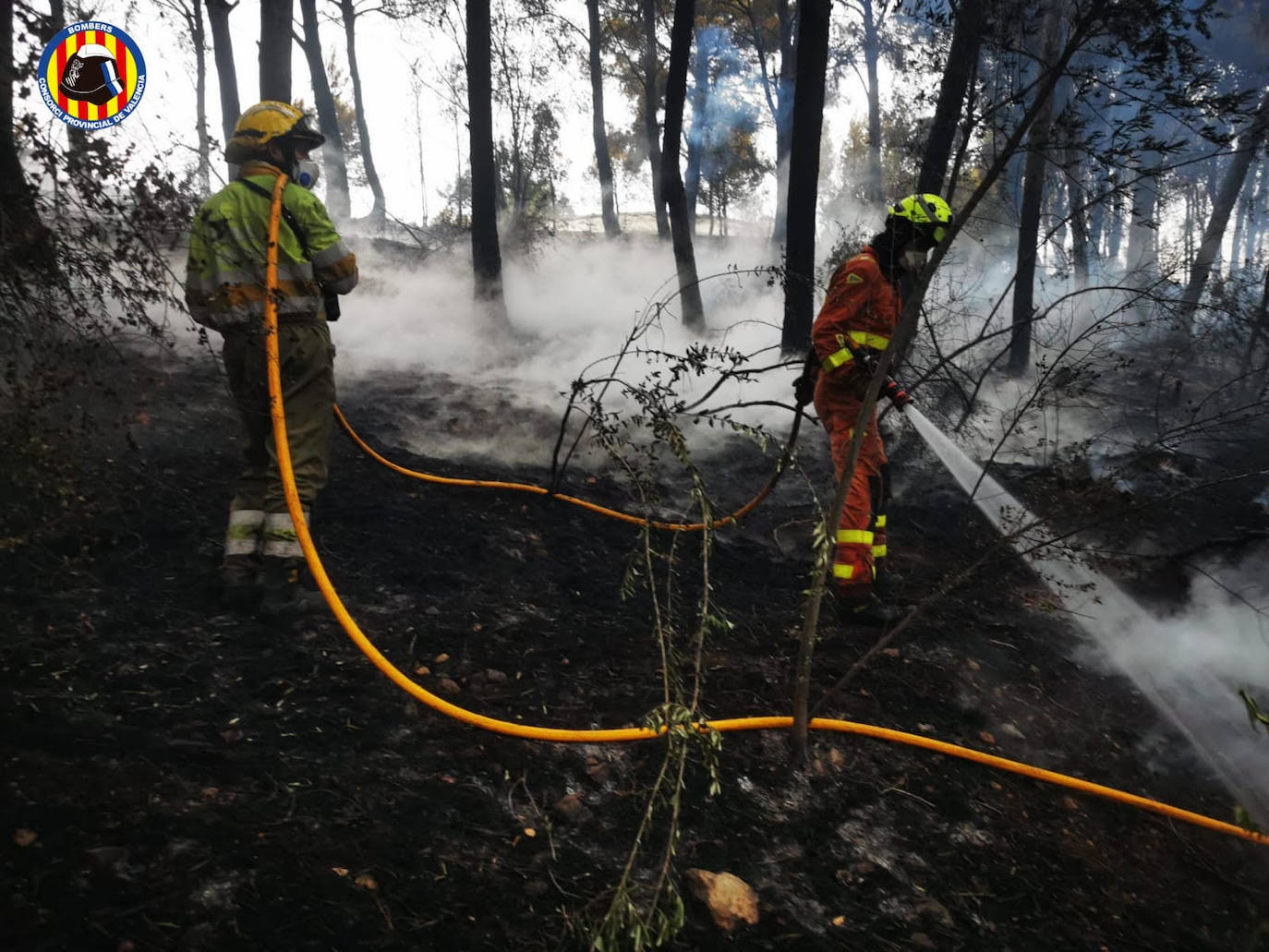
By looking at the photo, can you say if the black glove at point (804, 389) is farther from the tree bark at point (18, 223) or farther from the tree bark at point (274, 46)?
the tree bark at point (274, 46)

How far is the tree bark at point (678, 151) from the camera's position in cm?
892

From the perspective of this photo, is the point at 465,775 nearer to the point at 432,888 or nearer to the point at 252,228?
the point at 432,888

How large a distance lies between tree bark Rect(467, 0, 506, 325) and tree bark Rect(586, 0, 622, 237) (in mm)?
9739

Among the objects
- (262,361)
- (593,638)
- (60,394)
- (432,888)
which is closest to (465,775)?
(432,888)

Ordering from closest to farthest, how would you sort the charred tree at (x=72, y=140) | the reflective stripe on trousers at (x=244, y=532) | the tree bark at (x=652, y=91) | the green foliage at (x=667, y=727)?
the green foliage at (x=667, y=727)
the charred tree at (x=72, y=140)
the reflective stripe on trousers at (x=244, y=532)
the tree bark at (x=652, y=91)

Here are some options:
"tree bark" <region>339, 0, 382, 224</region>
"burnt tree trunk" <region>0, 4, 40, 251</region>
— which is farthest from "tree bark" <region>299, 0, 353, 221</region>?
"burnt tree trunk" <region>0, 4, 40, 251</region>

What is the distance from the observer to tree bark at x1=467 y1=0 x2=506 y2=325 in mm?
9227

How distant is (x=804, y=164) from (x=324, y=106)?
1545 cm

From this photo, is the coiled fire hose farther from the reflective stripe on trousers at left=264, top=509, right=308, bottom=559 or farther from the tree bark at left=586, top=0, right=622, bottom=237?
the tree bark at left=586, top=0, right=622, bottom=237

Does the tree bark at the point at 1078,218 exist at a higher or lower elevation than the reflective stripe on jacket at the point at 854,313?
higher

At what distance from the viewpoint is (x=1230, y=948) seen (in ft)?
7.52

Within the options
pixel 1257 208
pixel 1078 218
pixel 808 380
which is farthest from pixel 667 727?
pixel 1257 208

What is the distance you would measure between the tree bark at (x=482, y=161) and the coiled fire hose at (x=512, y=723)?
671cm

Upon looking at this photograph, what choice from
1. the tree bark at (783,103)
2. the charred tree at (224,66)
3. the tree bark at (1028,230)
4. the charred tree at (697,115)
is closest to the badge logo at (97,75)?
the tree bark at (1028,230)
